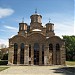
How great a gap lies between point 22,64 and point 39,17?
12.4 m

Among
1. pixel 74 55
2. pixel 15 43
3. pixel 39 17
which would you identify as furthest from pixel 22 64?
pixel 74 55

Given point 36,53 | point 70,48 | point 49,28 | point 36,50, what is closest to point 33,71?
point 36,53

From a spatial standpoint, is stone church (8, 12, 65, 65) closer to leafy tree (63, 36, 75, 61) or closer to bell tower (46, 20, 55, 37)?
bell tower (46, 20, 55, 37)

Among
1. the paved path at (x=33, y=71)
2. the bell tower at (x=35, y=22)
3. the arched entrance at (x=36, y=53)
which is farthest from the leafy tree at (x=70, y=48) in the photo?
the paved path at (x=33, y=71)

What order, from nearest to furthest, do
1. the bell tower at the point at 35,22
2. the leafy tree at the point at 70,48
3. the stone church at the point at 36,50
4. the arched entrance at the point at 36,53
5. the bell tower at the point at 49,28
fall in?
the stone church at the point at 36,50, the arched entrance at the point at 36,53, the bell tower at the point at 35,22, the bell tower at the point at 49,28, the leafy tree at the point at 70,48

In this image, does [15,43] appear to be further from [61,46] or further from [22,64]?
[61,46]

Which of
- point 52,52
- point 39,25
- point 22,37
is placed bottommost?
point 52,52

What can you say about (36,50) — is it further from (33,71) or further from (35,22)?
(33,71)

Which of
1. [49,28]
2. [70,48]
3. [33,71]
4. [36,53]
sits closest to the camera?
[33,71]

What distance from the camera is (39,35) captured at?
131 feet

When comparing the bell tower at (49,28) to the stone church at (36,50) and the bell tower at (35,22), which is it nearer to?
the bell tower at (35,22)

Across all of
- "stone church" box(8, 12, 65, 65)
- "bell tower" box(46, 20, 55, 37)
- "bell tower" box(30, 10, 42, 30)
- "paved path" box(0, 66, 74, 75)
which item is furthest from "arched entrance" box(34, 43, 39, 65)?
"paved path" box(0, 66, 74, 75)

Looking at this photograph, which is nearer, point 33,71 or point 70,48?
point 33,71

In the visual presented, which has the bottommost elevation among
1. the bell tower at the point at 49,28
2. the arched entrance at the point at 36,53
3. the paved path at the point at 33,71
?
the paved path at the point at 33,71
